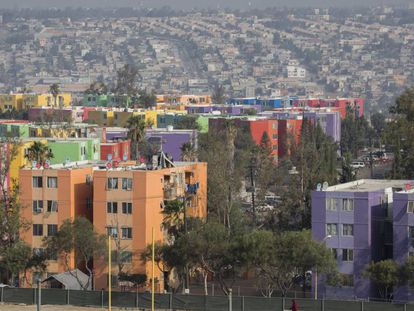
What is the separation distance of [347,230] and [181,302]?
474 cm

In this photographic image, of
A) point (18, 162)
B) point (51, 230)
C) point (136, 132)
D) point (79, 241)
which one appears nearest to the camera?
point (79, 241)

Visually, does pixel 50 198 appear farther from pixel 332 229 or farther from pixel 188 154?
pixel 188 154

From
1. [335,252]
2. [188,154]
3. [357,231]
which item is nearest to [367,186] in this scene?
[357,231]

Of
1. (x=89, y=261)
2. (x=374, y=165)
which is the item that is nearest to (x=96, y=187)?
(x=89, y=261)

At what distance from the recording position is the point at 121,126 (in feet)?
297

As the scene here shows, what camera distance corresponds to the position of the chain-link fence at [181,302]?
37.8 metres

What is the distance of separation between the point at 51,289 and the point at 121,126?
50.3 meters

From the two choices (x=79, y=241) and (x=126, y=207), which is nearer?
(x=79, y=241)

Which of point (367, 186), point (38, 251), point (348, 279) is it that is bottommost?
point (348, 279)

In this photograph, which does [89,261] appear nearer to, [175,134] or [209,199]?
[209,199]

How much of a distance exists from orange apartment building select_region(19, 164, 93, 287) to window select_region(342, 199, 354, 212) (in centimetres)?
710

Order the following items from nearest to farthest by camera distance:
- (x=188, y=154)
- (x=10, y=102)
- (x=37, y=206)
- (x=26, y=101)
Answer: (x=37, y=206) < (x=188, y=154) < (x=26, y=101) < (x=10, y=102)

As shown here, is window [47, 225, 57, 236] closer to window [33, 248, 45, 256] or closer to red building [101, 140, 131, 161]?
window [33, 248, 45, 256]

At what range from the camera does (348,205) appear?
136ft
